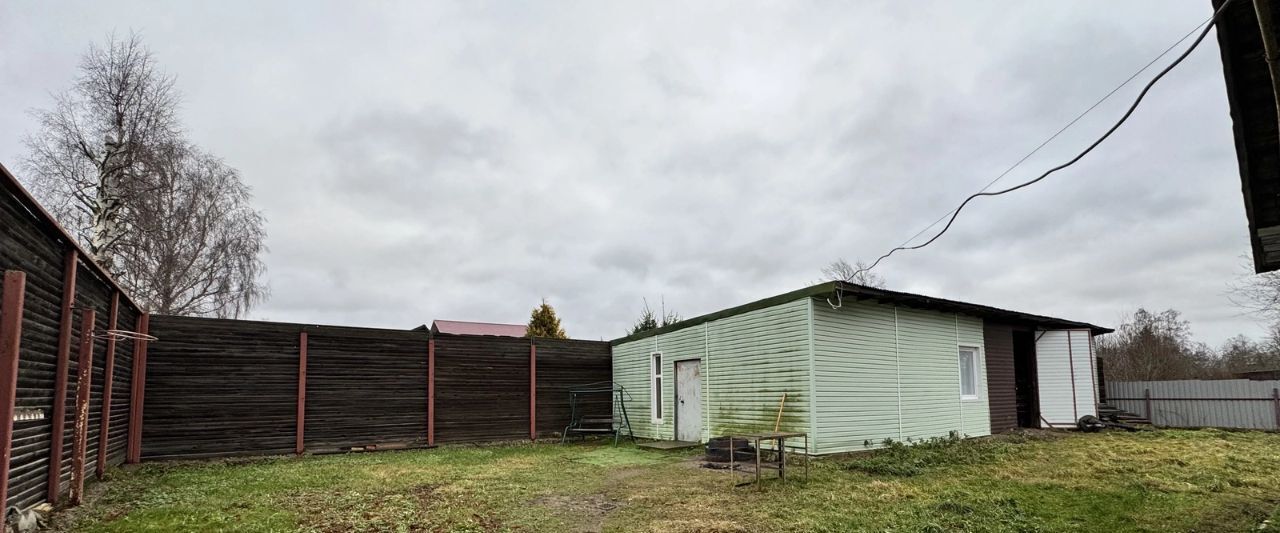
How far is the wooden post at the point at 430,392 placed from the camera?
43.1ft

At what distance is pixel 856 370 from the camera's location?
34.6 feet

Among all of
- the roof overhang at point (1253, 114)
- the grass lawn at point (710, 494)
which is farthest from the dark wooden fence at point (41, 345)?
the roof overhang at point (1253, 114)

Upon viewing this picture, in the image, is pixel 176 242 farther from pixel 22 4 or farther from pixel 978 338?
pixel 978 338

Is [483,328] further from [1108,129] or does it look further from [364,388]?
[1108,129]

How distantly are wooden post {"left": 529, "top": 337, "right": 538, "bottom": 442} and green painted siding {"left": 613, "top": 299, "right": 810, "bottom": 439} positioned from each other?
8.03ft

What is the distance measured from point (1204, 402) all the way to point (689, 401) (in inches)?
542

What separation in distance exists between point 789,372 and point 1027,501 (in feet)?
13.7

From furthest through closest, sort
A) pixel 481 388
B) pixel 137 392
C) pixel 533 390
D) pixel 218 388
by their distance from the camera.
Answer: pixel 533 390
pixel 481 388
pixel 218 388
pixel 137 392

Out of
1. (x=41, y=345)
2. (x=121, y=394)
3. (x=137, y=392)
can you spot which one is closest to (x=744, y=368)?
(x=41, y=345)

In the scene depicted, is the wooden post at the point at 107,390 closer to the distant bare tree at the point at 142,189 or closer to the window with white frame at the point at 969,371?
the distant bare tree at the point at 142,189

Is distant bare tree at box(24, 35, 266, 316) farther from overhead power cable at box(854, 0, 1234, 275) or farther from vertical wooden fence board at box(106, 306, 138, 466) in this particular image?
overhead power cable at box(854, 0, 1234, 275)

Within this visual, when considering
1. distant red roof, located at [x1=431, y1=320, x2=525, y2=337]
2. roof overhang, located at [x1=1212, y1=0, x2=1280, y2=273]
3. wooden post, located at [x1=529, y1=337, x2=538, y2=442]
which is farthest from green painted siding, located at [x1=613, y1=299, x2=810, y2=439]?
distant red roof, located at [x1=431, y1=320, x2=525, y2=337]

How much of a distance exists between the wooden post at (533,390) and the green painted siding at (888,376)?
7.01 m

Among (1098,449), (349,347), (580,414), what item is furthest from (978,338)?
(349,347)
